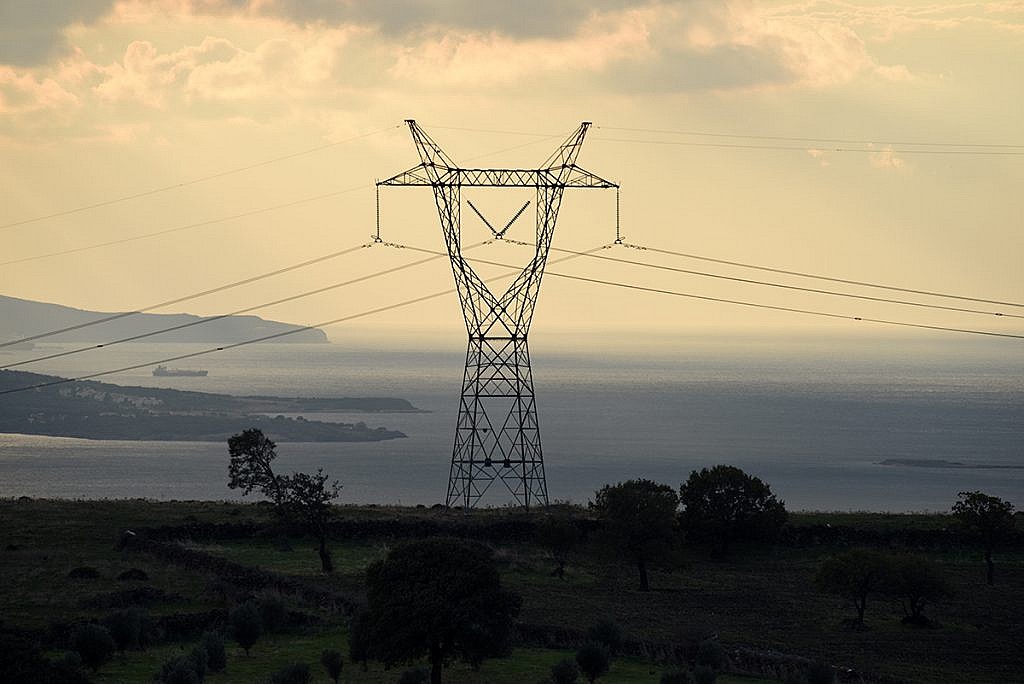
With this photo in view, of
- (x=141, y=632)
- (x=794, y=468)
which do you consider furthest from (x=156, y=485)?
(x=141, y=632)

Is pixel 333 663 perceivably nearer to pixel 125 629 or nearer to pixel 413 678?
pixel 413 678

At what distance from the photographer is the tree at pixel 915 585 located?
A: 45688 mm

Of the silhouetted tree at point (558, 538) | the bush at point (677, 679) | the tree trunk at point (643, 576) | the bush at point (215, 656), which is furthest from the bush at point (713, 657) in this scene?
the silhouetted tree at point (558, 538)

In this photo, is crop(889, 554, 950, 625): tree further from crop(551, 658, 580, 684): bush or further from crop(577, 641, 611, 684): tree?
crop(551, 658, 580, 684): bush

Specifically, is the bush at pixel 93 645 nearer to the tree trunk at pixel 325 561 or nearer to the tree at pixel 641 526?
the tree trunk at pixel 325 561

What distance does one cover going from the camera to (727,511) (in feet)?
195

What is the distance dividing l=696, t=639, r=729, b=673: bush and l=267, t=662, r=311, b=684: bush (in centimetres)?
1187

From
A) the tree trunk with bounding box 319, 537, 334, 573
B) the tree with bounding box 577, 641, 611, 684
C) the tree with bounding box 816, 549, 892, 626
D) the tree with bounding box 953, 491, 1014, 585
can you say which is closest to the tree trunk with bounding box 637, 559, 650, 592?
the tree with bounding box 816, 549, 892, 626

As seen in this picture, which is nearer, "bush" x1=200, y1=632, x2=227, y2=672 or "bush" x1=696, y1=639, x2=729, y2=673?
"bush" x1=200, y1=632, x2=227, y2=672

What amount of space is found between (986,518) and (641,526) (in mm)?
14603

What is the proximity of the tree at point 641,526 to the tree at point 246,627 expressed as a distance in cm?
1755

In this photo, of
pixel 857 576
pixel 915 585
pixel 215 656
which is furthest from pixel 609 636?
pixel 915 585

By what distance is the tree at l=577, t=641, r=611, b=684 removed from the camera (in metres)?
35.2

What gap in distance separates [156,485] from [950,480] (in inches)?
3934
